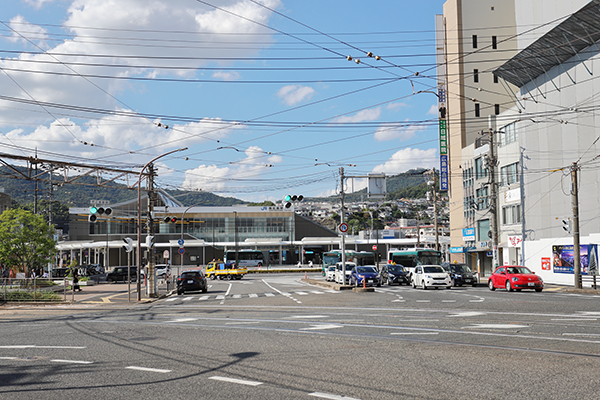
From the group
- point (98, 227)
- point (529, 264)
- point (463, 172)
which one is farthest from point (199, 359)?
point (98, 227)

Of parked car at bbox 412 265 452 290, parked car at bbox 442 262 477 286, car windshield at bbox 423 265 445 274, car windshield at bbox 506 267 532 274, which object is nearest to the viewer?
car windshield at bbox 506 267 532 274

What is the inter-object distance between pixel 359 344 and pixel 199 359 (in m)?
3.49

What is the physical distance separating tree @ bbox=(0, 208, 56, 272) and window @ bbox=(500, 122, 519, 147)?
133 ft

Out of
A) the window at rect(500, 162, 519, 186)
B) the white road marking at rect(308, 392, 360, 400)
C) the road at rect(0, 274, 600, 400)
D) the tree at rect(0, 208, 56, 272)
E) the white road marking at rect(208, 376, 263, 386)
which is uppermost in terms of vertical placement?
the window at rect(500, 162, 519, 186)

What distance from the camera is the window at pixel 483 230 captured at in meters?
59.5

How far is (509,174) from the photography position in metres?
53.1

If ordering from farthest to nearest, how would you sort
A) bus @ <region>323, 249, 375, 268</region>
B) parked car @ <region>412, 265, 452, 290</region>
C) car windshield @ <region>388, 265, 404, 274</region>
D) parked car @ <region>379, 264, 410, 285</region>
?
bus @ <region>323, 249, 375, 268</region> → car windshield @ <region>388, 265, 404, 274</region> → parked car @ <region>379, 264, 410, 285</region> → parked car @ <region>412, 265, 452, 290</region>

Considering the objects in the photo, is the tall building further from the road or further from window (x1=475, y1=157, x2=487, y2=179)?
the road

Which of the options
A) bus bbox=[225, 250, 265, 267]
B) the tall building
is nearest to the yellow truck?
bus bbox=[225, 250, 265, 267]

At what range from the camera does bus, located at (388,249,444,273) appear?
5328 centimetres

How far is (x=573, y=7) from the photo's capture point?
4303 centimetres

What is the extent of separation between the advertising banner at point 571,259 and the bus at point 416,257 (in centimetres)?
1245

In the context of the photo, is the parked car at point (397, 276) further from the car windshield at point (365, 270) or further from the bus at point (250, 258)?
the bus at point (250, 258)

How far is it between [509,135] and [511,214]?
7690 mm
